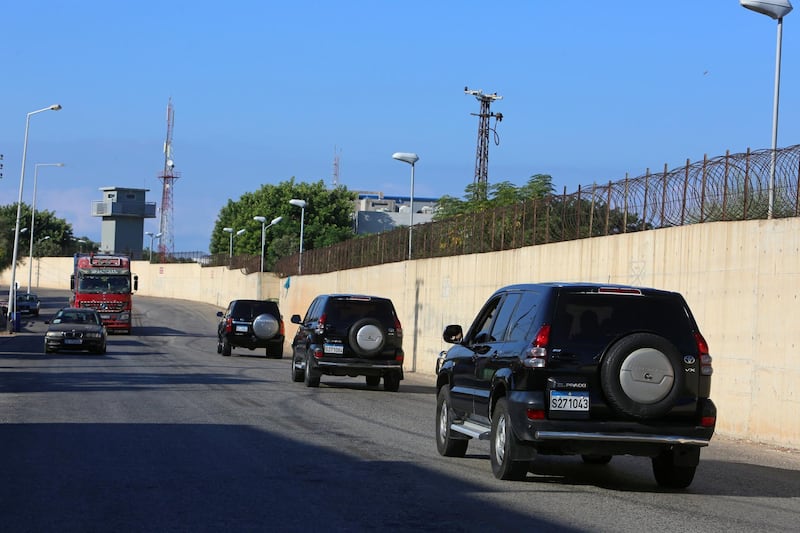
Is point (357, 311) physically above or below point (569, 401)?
above

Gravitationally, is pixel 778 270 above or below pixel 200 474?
above

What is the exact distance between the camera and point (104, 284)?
56688 millimetres

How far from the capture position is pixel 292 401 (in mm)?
21844

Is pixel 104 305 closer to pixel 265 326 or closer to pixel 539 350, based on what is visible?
pixel 265 326

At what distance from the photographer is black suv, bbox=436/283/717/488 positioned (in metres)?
10.8

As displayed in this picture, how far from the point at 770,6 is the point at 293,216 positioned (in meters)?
106

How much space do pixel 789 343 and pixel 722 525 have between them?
8.17 metres

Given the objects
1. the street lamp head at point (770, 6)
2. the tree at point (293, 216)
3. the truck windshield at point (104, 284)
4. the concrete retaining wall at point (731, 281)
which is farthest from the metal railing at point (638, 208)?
the tree at point (293, 216)

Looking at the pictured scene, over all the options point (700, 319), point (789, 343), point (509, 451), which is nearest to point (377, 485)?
point (509, 451)

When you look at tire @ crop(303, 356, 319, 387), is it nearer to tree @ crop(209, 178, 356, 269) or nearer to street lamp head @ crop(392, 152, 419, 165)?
street lamp head @ crop(392, 152, 419, 165)

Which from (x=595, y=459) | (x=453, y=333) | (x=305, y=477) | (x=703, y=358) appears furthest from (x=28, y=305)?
(x=703, y=358)

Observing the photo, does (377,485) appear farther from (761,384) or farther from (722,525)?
(761,384)

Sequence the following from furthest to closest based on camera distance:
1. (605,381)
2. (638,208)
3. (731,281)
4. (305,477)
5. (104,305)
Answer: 1. (104,305)
2. (638,208)
3. (731,281)
4. (305,477)
5. (605,381)

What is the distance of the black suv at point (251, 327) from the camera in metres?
41.5
